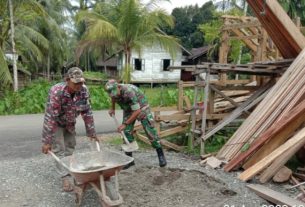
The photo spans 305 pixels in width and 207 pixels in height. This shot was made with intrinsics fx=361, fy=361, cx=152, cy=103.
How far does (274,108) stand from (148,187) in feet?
9.24

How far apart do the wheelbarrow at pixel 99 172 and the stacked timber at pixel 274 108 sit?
8.93 feet

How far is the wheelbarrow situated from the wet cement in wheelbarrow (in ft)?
1.98

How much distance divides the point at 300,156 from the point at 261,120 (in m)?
1.01

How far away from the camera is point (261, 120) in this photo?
6.66 metres

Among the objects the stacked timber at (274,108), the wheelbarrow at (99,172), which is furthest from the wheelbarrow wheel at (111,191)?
the stacked timber at (274,108)

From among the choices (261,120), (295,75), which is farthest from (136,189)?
(295,75)

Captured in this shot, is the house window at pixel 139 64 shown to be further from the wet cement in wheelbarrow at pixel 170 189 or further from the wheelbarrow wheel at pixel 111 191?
the wheelbarrow wheel at pixel 111 191

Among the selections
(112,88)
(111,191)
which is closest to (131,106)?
(112,88)

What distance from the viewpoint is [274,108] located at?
666 cm

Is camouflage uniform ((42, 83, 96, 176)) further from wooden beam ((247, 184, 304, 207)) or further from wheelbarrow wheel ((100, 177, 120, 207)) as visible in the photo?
wooden beam ((247, 184, 304, 207))

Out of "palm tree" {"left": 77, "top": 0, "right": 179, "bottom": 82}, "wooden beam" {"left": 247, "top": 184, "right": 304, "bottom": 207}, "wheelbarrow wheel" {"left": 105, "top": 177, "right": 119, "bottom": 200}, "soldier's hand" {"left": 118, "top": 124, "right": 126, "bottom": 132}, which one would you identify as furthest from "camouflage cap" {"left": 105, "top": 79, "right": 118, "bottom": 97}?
"palm tree" {"left": 77, "top": 0, "right": 179, "bottom": 82}

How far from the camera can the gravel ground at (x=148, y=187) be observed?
5074mm

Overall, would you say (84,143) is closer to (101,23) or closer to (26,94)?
(26,94)

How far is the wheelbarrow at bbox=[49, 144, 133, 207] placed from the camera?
422 centimetres
